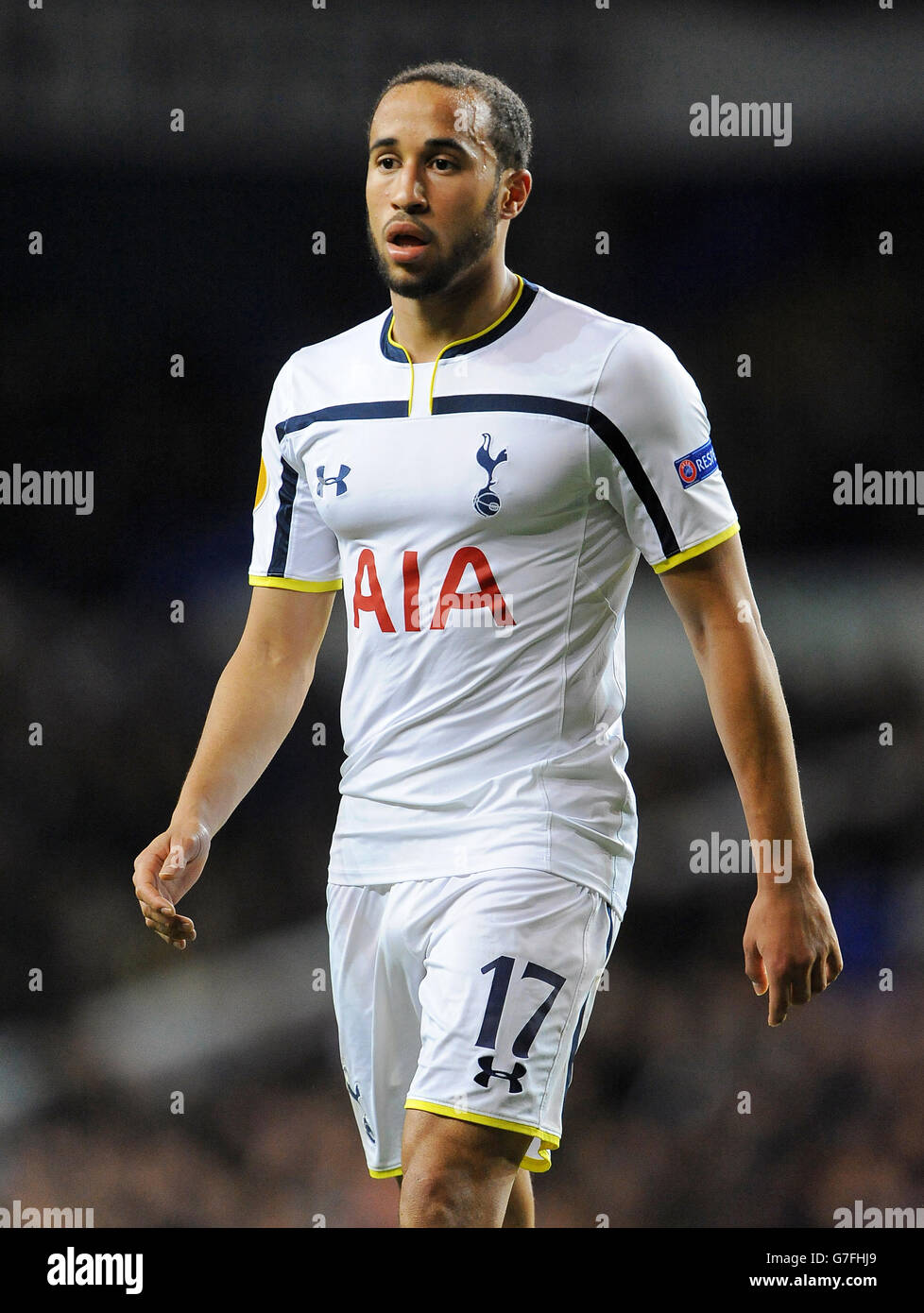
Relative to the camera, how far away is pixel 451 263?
2.46 meters

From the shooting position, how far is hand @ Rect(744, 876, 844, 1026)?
2.25 metres

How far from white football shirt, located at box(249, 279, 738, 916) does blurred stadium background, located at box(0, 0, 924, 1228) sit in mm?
2295

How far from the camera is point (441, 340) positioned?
2.54 m

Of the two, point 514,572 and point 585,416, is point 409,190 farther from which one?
point 514,572

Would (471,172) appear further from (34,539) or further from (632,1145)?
(632,1145)

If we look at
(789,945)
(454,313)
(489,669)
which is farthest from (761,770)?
(454,313)

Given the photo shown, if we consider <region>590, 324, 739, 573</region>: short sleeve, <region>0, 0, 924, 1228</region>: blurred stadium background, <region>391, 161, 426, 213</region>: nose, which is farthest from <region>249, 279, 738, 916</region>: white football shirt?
<region>0, 0, 924, 1228</region>: blurred stadium background

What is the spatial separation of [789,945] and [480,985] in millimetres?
433

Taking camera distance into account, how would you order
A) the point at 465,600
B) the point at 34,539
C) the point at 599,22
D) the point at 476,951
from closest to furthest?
the point at 476,951, the point at 465,600, the point at 599,22, the point at 34,539

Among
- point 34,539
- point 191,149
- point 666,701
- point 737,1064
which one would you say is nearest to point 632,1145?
point 737,1064

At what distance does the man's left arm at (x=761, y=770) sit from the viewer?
88.8 inches

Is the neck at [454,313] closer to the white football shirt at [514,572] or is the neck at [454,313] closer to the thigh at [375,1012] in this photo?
the white football shirt at [514,572]

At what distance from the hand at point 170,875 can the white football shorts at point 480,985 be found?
0.81 ft

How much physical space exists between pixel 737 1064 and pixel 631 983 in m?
0.40
